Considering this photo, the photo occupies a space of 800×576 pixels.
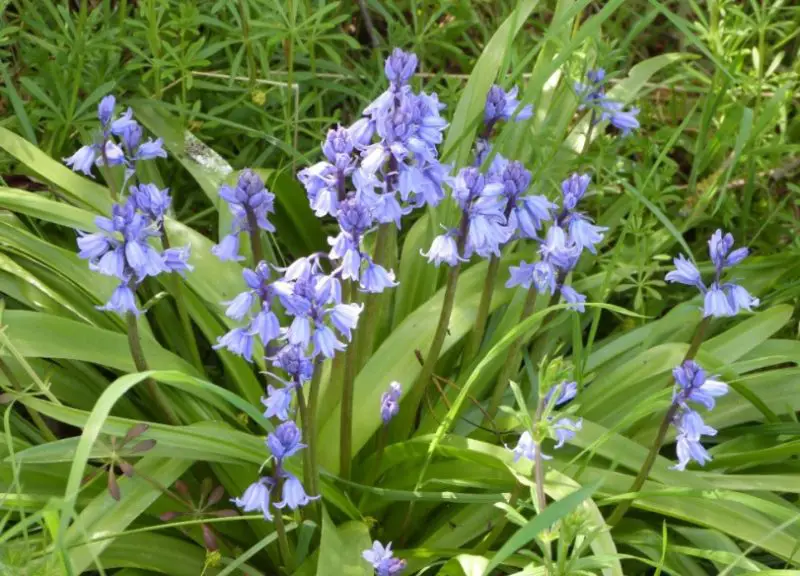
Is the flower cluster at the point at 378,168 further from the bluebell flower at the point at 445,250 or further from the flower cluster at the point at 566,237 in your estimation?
the flower cluster at the point at 566,237

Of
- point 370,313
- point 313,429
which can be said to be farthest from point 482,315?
point 313,429

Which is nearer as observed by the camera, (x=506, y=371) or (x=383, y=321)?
(x=506, y=371)

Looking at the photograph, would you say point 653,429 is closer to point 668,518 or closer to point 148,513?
point 668,518

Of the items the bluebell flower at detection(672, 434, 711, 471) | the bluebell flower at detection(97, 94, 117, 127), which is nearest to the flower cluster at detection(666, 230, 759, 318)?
the bluebell flower at detection(672, 434, 711, 471)

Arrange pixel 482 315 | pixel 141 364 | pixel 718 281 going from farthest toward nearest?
1. pixel 482 315
2. pixel 141 364
3. pixel 718 281

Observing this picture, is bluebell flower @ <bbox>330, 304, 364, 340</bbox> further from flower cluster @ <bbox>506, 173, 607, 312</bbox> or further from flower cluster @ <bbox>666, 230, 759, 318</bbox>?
flower cluster @ <bbox>666, 230, 759, 318</bbox>

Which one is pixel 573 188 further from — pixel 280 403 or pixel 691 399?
pixel 280 403

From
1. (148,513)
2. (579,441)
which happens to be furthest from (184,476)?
(579,441)

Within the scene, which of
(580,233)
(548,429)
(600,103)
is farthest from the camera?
(600,103)
